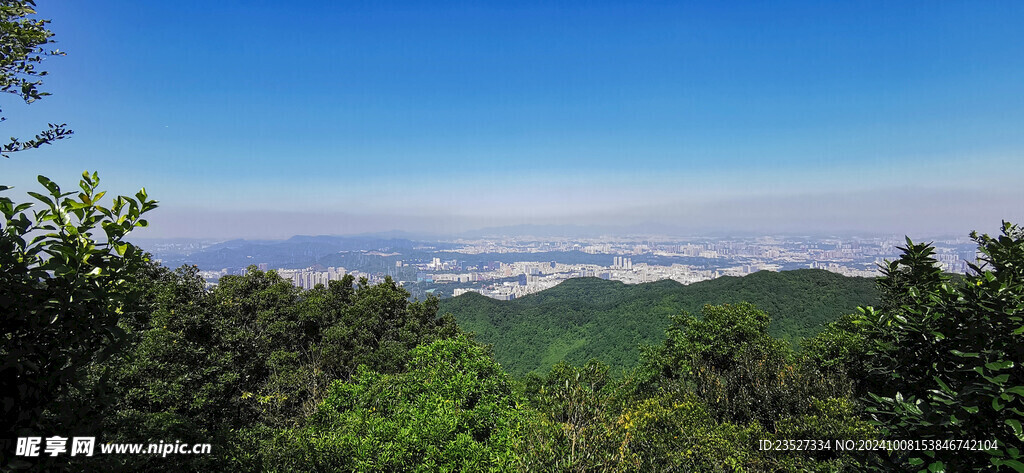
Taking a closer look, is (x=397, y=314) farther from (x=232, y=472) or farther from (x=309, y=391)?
(x=232, y=472)

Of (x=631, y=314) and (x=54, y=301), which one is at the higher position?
(x=54, y=301)

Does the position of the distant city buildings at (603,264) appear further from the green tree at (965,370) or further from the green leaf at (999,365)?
the green leaf at (999,365)

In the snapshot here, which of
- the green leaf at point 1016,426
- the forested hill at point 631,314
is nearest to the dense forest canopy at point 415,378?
the green leaf at point 1016,426

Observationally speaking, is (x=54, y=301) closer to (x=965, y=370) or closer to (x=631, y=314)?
(x=965, y=370)

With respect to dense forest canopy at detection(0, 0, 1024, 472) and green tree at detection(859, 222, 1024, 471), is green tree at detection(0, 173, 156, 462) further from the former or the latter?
green tree at detection(859, 222, 1024, 471)

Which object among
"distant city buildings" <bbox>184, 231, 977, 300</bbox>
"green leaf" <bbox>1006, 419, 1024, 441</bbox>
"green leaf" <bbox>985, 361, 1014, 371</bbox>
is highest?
"green leaf" <bbox>985, 361, 1014, 371</bbox>

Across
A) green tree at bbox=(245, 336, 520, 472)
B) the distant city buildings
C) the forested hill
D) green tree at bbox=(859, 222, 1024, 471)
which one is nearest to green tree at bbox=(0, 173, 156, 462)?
green tree at bbox=(245, 336, 520, 472)

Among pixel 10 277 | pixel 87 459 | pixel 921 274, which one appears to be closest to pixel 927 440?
pixel 921 274

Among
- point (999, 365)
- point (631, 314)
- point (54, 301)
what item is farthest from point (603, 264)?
point (54, 301)
